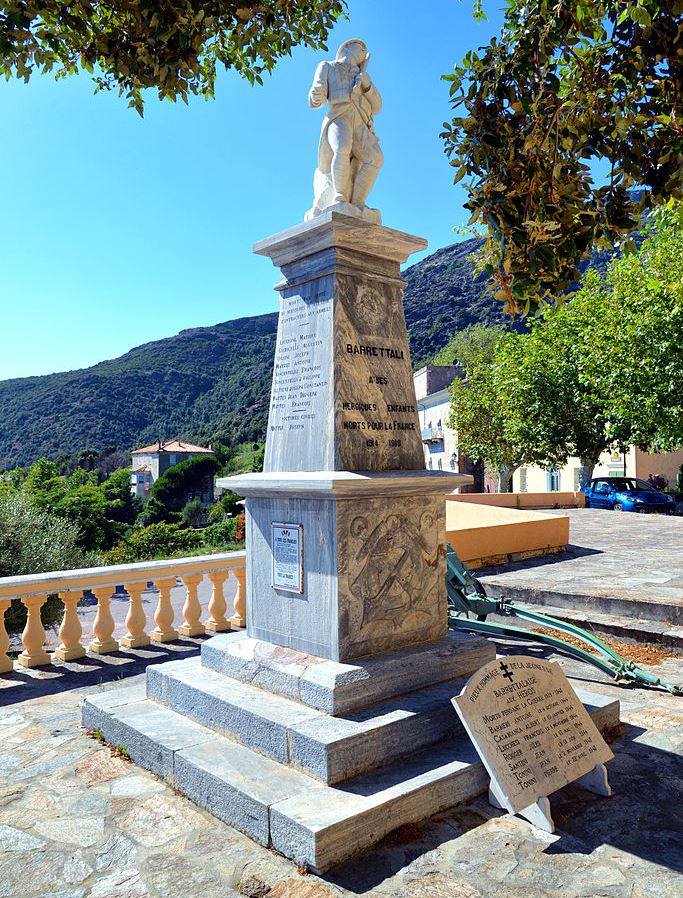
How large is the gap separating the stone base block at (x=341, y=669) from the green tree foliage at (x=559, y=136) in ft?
6.59

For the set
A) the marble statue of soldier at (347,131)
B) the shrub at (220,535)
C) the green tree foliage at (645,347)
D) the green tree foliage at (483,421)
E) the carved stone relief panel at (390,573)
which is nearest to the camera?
the carved stone relief panel at (390,573)

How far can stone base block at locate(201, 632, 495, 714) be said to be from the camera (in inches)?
132

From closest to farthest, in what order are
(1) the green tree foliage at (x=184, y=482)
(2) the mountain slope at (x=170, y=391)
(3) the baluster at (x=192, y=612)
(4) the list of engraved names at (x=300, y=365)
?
(4) the list of engraved names at (x=300, y=365) < (3) the baluster at (x=192, y=612) < (1) the green tree foliage at (x=184, y=482) < (2) the mountain slope at (x=170, y=391)

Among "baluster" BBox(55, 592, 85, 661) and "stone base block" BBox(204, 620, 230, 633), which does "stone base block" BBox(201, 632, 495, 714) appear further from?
"stone base block" BBox(204, 620, 230, 633)

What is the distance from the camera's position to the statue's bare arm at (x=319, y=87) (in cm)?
420

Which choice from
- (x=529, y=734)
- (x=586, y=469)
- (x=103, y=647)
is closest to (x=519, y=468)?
(x=586, y=469)

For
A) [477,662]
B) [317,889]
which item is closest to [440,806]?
Answer: [317,889]

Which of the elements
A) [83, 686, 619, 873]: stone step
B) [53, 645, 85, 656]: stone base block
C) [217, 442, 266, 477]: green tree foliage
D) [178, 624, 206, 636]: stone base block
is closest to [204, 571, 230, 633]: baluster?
[178, 624, 206, 636]: stone base block

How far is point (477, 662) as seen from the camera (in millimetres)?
4020

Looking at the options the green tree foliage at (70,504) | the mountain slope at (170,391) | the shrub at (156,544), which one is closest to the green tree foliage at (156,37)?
the green tree foliage at (70,504)

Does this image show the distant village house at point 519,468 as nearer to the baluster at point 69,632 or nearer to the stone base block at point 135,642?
the stone base block at point 135,642

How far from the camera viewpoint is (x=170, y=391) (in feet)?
318

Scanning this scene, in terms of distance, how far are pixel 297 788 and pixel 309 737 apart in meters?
0.21

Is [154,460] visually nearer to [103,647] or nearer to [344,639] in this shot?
[103,647]
